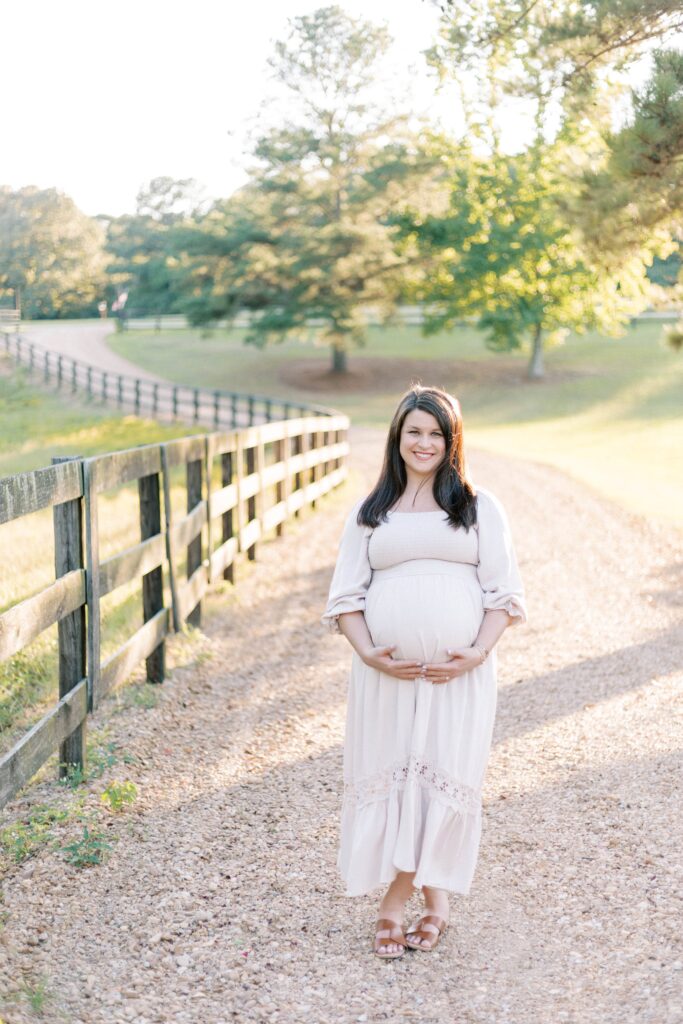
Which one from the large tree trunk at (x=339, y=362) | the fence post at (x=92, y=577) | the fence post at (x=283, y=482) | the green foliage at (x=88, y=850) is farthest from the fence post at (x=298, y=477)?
the large tree trunk at (x=339, y=362)

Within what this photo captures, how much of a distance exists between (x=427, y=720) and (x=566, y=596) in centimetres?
612

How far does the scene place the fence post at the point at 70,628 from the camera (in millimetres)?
4629

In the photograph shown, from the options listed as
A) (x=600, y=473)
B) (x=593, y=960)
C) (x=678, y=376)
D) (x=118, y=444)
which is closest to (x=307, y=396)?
(x=678, y=376)

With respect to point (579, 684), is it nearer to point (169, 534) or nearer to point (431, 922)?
point (169, 534)

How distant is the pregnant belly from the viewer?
11.3ft

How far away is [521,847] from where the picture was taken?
441 centimetres

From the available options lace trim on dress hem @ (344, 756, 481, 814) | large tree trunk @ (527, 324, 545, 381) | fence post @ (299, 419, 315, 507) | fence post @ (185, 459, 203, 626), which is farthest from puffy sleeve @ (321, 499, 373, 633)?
large tree trunk @ (527, 324, 545, 381)

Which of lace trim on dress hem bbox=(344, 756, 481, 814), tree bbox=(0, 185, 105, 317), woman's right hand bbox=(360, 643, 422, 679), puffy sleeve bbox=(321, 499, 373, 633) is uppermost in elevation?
tree bbox=(0, 185, 105, 317)

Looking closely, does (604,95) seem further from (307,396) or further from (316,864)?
(307,396)

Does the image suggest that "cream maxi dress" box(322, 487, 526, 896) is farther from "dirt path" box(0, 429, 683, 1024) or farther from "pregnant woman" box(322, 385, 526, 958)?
"dirt path" box(0, 429, 683, 1024)

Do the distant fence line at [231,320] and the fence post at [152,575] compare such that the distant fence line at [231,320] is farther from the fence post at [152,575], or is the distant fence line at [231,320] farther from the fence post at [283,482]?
the fence post at [152,575]

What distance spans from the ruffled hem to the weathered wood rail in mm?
1230

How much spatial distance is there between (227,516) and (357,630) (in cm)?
577

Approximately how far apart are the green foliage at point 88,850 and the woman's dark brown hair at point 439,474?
1694 millimetres
